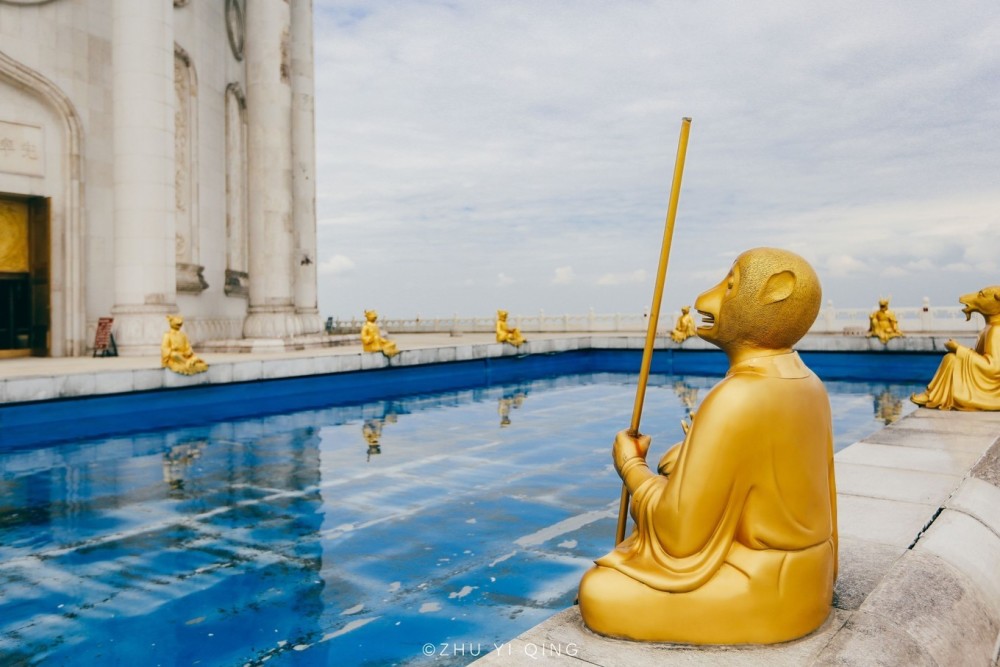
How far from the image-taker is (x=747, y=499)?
90.9 inches

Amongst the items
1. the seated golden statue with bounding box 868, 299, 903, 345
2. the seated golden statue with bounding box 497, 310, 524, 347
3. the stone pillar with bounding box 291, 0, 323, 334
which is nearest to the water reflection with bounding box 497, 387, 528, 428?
the seated golden statue with bounding box 497, 310, 524, 347

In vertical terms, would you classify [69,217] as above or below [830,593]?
above

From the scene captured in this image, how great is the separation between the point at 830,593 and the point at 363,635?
87.6 inches

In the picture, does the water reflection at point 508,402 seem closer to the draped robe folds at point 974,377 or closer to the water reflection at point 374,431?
the water reflection at point 374,431

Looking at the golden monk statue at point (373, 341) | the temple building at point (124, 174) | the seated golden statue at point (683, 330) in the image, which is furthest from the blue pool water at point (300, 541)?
the seated golden statue at point (683, 330)

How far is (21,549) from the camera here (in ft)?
16.5

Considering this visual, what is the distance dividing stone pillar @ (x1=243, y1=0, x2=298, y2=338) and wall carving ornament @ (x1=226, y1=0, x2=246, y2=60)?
2.34 meters

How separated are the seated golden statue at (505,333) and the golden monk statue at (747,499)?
1536 cm

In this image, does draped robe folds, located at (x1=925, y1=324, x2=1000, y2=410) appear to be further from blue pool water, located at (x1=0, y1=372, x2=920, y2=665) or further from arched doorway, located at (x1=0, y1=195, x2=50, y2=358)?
arched doorway, located at (x1=0, y1=195, x2=50, y2=358)

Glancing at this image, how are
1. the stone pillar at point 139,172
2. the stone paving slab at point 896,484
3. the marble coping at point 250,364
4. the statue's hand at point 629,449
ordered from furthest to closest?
1. the stone pillar at point 139,172
2. the marble coping at point 250,364
3. the stone paving slab at point 896,484
4. the statue's hand at point 629,449

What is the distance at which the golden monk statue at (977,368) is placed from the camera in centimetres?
785

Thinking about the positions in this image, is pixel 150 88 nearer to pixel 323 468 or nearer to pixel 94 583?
pixel 323 468

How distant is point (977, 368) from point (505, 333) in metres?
11.2

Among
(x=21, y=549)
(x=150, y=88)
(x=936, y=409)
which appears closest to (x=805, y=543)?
(x=21, y=549)
